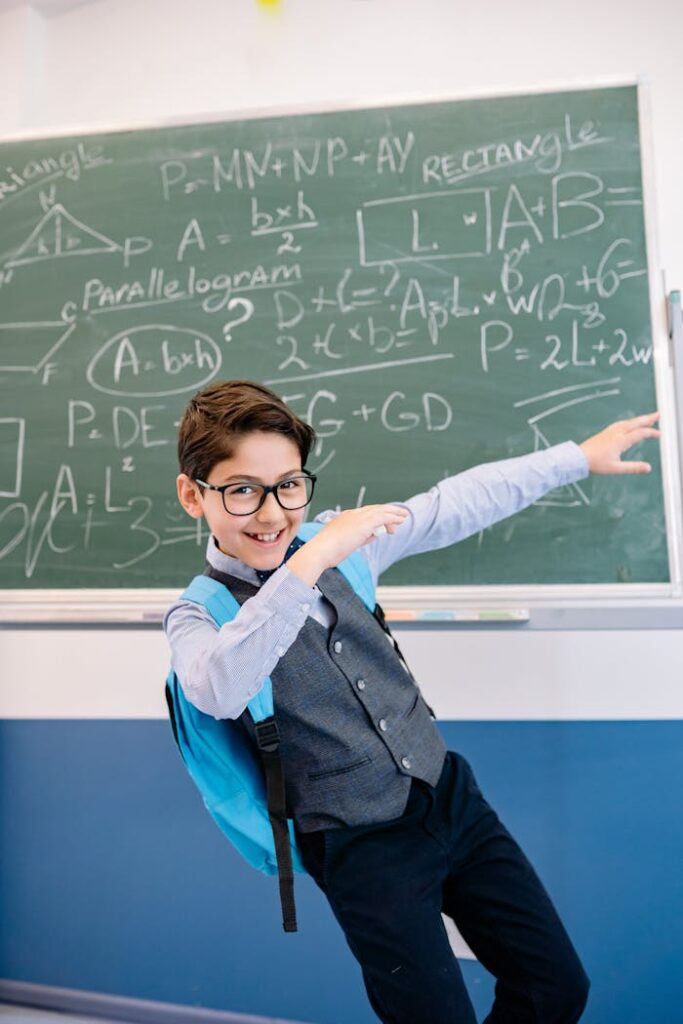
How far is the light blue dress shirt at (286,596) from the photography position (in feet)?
3.99

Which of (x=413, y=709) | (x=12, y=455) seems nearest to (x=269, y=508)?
(x=413, y=709)

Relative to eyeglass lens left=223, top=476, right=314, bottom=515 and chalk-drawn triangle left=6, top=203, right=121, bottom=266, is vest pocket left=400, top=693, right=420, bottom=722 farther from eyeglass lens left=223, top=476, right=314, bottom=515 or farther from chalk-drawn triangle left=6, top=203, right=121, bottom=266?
chalk-drawn triangle left=6, top=203, right=121, bottom=266

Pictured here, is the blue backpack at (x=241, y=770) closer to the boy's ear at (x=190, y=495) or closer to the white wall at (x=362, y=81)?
the boy's ear at (x=190, y=495)

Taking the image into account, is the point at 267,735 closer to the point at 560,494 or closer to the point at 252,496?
the point at 252,496

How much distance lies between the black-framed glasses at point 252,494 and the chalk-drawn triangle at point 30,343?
53.5 inches

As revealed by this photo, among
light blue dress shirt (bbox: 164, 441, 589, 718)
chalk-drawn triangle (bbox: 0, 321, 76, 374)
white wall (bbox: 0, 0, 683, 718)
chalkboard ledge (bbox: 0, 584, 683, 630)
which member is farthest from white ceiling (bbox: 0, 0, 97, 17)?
light blue dress shirt (bbox: 164, 441, 589, 718)

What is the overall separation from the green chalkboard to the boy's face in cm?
85

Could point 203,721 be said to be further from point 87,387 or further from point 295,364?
point 87,387

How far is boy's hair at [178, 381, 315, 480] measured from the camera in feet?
4.53

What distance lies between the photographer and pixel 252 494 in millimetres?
1364

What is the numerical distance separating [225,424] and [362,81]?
164 cm

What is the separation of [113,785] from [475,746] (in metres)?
1.13

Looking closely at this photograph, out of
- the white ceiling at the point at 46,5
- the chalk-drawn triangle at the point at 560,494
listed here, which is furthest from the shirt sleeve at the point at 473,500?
the white ceiling at the point at 46,5

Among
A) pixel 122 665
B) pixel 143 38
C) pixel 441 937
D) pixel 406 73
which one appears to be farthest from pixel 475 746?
pixel 143 38
